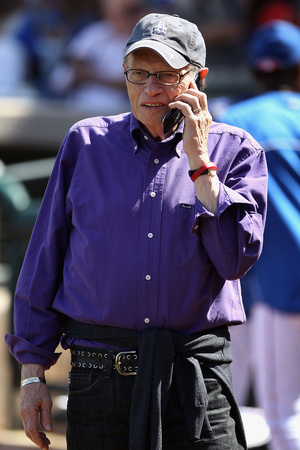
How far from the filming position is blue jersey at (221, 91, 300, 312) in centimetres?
382

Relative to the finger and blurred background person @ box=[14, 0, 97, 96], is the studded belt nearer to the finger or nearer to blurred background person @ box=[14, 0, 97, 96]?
the finger

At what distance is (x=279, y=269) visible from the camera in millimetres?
3855

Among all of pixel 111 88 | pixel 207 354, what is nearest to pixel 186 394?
pixel 207 354

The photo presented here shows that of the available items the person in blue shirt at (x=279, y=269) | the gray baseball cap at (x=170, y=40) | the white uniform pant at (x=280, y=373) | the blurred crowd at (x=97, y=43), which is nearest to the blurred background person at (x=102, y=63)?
the blurred crowd at (x=97, y=43)

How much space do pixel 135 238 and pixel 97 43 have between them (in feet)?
20.8

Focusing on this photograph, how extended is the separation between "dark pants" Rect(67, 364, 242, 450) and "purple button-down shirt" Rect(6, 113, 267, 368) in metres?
0.18

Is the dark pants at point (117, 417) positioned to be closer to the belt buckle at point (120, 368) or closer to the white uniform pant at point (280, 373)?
the belt buckle at point (120, 368)

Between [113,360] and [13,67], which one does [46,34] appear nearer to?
[13,67]

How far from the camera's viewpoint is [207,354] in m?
2.66

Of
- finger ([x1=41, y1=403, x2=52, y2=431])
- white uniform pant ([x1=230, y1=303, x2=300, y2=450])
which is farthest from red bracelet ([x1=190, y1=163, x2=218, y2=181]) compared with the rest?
white uniform pant ([x1=230, y1=303, x2=300, y2=450])

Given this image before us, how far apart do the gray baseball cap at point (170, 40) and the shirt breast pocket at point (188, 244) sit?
0.46 metres

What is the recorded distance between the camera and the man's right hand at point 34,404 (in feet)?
9.04

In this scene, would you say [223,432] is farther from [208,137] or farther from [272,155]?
[272,155]

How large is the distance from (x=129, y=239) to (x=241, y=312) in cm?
46
